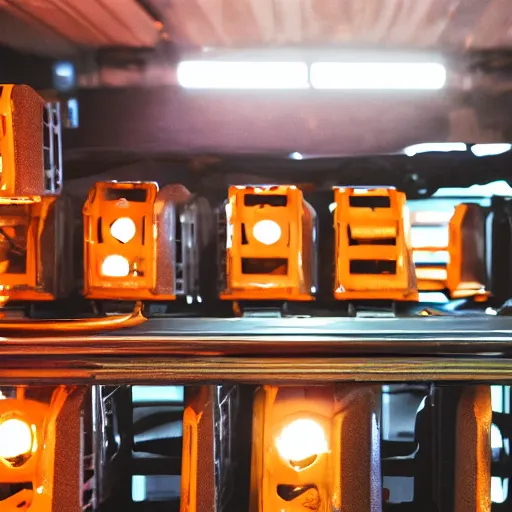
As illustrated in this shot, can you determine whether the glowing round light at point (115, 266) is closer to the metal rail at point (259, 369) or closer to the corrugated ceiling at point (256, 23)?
the metal rail at point (259, 369)

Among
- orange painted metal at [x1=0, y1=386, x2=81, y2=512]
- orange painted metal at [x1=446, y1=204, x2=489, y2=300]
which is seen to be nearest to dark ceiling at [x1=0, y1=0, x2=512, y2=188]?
orange painted metal at [x1=446, y1=204, x2=489, y2=300]

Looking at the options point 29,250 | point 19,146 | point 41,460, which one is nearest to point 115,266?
point 29,250

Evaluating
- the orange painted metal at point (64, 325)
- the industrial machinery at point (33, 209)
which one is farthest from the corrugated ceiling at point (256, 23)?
the orange painted metal at point (64, 325)

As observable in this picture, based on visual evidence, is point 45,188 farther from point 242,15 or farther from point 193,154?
point 242,15

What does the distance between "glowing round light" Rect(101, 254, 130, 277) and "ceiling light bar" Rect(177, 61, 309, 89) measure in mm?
505

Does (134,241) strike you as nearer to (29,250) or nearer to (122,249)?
(122,249)

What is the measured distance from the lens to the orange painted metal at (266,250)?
1.16 meters

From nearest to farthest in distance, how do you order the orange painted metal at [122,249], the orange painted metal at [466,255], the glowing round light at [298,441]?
the glowing round light at [298,441], the orange painted metal at [122,249], the orange painted metal at [466,255]

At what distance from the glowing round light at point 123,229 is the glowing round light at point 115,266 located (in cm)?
5

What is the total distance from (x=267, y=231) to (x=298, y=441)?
17.9 inches

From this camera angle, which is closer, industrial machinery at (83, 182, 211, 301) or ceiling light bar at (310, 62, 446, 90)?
industrial machinery at (83, 182, 211, 301)

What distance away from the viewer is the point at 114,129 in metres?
1.38

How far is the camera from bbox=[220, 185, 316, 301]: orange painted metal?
1.16 meters

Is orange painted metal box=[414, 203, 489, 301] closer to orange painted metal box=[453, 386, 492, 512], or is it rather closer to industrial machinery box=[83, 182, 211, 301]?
orange painted metal box=[453, 386, 492, 512]
